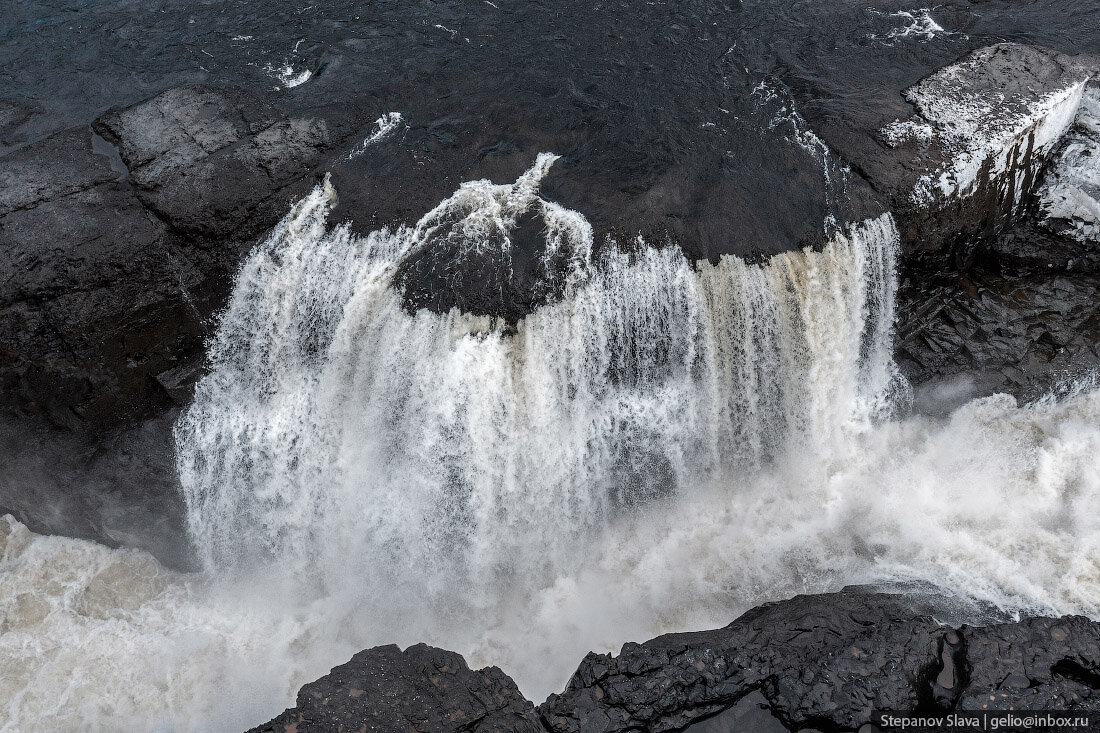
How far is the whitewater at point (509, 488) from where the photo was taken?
8656 millimetres

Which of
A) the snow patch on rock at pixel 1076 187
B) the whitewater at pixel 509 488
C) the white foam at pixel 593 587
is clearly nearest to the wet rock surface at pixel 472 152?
the snow patch on rock at pixel 1076 187

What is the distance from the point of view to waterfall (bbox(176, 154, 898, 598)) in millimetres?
8773

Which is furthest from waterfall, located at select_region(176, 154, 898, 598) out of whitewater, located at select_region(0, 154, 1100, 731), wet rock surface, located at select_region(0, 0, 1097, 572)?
wet rock surface, located at select_region(0, 0, 1097, 572)

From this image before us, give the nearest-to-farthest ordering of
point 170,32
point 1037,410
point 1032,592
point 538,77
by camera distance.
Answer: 1. point 1032,592
2. point 1037,410
3. point 538,77
4. point 170,32

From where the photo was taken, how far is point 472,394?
28.2 ft

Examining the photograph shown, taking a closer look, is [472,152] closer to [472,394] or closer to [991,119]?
[472,394]

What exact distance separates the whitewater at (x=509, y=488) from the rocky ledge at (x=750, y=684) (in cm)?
146

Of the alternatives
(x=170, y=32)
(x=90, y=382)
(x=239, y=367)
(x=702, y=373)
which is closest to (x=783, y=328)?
(x=702, y=373)

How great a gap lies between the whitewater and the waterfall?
0.03 metres

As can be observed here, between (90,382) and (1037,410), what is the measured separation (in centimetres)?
1156

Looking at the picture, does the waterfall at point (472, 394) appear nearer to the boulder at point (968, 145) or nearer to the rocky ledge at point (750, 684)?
the boulder at point (968, 145)

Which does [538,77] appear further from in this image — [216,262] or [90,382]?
[90,382]

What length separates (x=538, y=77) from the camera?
443 inches

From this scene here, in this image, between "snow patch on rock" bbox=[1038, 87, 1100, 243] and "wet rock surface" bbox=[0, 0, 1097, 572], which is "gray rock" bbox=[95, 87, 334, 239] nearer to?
"wet rock surface" bbox=[0, 0, 1097, 572]
